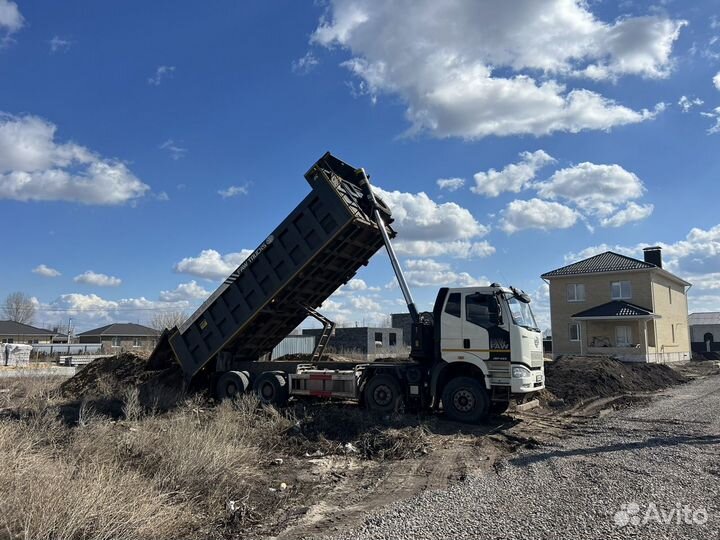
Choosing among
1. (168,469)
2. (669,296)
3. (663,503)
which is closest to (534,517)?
(663,503)

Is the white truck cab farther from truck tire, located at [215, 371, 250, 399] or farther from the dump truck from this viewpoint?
truck tire, located at [215, 371, 250, 399]

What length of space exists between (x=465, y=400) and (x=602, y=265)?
2952cm

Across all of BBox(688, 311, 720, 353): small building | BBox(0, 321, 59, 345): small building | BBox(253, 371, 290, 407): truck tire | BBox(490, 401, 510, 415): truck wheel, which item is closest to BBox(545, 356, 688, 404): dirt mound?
BBox(490, 401, 510, 415): truck wheel

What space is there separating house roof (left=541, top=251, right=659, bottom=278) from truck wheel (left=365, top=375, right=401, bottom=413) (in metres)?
28.0

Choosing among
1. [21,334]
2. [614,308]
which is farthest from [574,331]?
[21,334]

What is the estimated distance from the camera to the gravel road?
529 centimetres

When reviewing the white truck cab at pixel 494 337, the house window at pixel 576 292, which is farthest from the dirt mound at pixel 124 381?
the house window at pixel 576 292

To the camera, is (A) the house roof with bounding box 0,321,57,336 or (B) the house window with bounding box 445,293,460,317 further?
(A) the house roof with bounding box 0,321,57,336

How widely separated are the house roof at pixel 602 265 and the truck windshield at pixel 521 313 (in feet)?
87.3

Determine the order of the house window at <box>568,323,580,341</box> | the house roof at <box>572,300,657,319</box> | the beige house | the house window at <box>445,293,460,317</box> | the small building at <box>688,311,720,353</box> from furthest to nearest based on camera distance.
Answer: the small building at <box>688,311,720,353</box>
the house window at <box>568,323,580,341</box>
the beige house
the house roof at <box>572,300,657,319</box>
the house window at <box>445,293,460,317</box>

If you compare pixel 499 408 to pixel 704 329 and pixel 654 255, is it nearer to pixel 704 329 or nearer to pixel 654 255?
pixel 654 255

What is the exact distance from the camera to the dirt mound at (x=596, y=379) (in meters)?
17.3

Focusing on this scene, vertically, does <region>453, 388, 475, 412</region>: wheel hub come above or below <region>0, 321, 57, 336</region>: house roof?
below

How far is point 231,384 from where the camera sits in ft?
45.5
